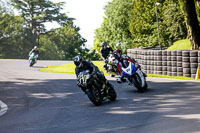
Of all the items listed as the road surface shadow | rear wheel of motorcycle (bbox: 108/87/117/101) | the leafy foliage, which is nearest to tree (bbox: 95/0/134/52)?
the leafy foliage

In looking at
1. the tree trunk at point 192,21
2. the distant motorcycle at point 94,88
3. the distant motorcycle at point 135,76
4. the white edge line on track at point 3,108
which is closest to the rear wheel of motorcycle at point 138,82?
the distant motorcycle at point 135,76

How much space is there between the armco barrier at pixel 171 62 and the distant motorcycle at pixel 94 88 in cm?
653

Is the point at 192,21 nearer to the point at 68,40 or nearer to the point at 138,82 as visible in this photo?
the point at 138,82

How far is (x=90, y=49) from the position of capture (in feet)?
276

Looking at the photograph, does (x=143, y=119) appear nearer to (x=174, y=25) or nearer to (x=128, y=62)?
(x=128, y=62)

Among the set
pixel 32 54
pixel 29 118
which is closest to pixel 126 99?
pixel 29 118

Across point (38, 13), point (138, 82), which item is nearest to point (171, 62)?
point (138, 82)

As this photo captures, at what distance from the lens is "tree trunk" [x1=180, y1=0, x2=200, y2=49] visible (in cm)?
2178

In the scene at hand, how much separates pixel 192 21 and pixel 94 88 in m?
12.2

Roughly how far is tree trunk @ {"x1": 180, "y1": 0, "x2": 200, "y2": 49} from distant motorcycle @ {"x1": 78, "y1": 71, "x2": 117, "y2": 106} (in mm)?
11505

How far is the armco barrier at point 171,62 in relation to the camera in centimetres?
1725

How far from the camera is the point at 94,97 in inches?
448

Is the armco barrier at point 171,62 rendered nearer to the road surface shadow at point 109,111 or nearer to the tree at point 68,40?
the road surface shadow at point 109,111

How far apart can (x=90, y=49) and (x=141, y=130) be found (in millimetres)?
76564
